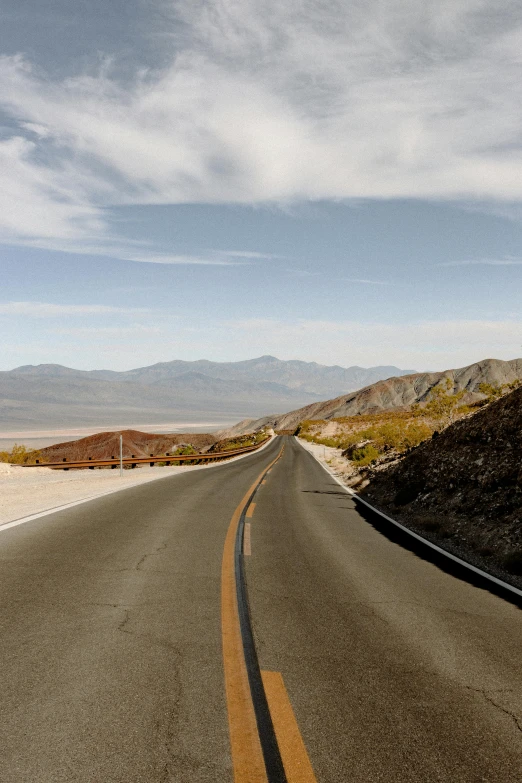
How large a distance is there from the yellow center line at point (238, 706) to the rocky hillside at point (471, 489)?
5330mm

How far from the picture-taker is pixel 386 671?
4.30 metres

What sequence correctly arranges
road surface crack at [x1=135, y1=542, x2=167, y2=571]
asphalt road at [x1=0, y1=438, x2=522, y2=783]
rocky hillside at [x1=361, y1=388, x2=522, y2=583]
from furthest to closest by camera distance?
1. rocky hillside at [x1=361, y1=388, x2=522, y2=583]
2. road surface crack at [x1=135, y1=542, x2=167, y2=571]
3. asphalt road at [x1=0, y1=438, x2=522, y2=783]

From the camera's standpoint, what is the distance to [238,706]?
11.8 feet

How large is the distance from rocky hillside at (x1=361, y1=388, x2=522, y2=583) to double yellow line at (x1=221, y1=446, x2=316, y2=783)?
5.80 meters

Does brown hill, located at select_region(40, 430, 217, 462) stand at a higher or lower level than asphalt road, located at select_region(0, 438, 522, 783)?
lower

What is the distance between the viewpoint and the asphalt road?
3.06m

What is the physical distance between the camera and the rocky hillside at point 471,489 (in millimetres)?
10584

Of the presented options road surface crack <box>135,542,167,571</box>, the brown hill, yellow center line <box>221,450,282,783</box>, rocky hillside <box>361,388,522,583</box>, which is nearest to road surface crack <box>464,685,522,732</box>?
yellow center line <box>221,450,282,783</box>

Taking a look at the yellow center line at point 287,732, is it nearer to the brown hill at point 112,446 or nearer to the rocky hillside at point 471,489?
the rocky hillside at point 471,489

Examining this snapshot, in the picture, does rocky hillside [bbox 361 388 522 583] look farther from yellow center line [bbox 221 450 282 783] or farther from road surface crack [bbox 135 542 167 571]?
road surface crack [bbox 135 542 167 571]

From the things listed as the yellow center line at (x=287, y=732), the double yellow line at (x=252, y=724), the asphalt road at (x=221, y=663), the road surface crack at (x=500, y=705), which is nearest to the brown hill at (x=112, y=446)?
the asphalt road at (x=221, y=663)

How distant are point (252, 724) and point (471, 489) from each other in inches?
476

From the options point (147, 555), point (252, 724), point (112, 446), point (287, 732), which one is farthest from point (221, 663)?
point (112, 446)

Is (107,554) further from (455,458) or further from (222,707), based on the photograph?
(455,458)
